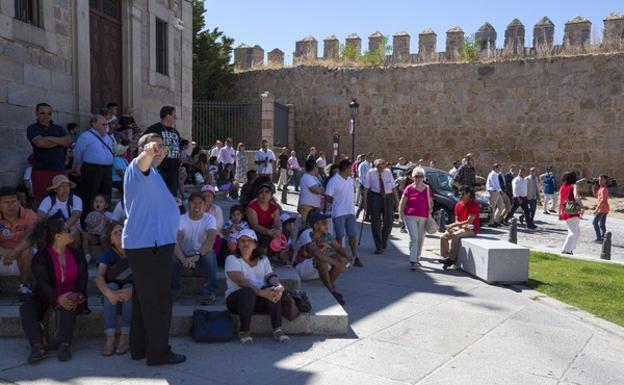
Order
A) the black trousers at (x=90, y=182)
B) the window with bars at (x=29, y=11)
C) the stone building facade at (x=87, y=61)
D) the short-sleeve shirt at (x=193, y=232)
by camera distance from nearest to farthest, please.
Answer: the short-sleeve shirt at (x=193, y=232) → the black trousers at (x=90, y=182) → the stone building facade at (x=87, y=61) → the window with bars at (x=29, y=11)

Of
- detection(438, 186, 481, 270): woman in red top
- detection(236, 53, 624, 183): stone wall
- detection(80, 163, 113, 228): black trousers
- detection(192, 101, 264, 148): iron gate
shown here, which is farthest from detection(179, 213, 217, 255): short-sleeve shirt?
detection(236, 53, 624, 183): stone wall

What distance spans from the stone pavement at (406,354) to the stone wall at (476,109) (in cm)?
1717

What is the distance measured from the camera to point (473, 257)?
28.2 feet

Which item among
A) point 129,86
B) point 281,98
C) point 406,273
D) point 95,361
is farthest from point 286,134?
point 95,361

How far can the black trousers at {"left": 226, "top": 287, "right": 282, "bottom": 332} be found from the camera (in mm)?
5285

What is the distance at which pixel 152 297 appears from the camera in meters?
4.53

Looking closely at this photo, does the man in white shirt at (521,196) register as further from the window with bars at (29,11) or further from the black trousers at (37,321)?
the black trousers at (37,321)

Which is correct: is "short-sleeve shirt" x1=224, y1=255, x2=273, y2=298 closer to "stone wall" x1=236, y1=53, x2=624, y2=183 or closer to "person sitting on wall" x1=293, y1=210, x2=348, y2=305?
"person sitting on wall" x1=293, y1=210, x2=348, y2=305

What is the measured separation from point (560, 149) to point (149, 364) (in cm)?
2125

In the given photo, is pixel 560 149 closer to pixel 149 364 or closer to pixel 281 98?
pixel 281 98

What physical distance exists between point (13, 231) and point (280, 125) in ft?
64.0

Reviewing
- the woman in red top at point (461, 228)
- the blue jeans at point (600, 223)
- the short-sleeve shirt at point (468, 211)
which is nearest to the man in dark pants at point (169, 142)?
the woman in red top at point (461, 228)

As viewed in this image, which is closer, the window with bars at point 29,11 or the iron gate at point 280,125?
the window with bars at point 29,11

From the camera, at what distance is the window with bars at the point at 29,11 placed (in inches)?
338
